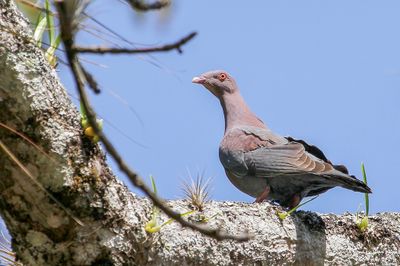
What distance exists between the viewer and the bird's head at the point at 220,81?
6699 mm

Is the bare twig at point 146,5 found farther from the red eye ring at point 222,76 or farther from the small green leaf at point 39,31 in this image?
the red eye ring at point 222,76

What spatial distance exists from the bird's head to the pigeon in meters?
0.62

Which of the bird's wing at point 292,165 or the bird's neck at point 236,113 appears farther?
the bird's neck at point 236,113

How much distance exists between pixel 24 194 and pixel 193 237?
0.79 metres

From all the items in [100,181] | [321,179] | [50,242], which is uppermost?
[321,179]

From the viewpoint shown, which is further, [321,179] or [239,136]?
[239,136]

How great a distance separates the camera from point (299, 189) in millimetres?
5336

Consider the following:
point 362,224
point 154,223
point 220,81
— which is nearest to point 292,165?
point 362,224

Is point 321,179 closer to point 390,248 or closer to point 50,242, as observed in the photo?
point 390,248

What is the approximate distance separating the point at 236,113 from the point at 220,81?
0.37 m

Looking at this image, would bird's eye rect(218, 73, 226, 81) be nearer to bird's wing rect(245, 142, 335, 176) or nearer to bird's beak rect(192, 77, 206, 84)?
bird's beak rect(192, 77, 206, 84)

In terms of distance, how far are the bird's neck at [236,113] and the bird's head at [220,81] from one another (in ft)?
0.15

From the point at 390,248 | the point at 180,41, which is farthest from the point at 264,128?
the point at 180,41

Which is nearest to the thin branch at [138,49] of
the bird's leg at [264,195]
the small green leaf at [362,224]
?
the small green leaf at [362,224]
